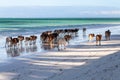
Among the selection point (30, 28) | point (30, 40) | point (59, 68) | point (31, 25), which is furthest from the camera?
point (31, 25)

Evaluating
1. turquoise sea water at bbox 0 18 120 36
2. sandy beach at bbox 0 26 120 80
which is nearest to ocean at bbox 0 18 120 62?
turquoise sea water at bbox 0 18 120 36

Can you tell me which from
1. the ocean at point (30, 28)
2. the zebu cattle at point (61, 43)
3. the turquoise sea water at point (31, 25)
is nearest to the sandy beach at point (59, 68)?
the ocean at point (30, 28)

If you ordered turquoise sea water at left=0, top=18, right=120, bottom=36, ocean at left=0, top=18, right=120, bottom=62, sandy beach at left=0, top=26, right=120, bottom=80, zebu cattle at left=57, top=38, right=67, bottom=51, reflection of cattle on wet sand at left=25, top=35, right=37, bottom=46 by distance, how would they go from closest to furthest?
sandy beach at left=0, top=26, right=120, bottom=80, ocean at left=0, top=18, right=120, bottom=62, zebu cattle at left=57, top=38, right=67, bottom=51, reflection of cattle on wet sand at left=25, top=35, right=37, bottom=46, turquoise sea water at left=0, top=18, right=120, bottom=36

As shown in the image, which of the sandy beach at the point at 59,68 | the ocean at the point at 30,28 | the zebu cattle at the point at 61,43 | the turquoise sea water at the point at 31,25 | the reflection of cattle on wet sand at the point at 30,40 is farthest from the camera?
A: the turquoise sea water at the point at 31,25

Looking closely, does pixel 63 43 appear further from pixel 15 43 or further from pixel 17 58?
pixel 17 58

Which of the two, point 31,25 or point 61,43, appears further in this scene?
point 31,25

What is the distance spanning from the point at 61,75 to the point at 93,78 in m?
2.21

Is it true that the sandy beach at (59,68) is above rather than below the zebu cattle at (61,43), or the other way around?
below

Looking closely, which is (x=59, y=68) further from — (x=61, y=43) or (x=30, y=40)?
(x=30, y=40)

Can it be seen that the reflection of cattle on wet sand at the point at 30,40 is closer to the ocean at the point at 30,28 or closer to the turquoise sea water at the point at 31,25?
the ocean at the point at 30,28

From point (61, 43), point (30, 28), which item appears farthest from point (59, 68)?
point (30, 28)

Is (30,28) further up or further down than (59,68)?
further up

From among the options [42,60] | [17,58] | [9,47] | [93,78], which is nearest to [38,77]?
[93,78]

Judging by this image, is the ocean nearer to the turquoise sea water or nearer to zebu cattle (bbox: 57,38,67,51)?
the turquoise sea water
